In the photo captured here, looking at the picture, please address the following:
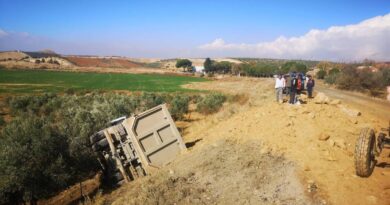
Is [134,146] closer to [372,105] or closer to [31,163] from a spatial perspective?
[31,163]

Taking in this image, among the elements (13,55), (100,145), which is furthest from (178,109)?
(13,55)

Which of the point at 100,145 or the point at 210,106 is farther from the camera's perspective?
the point at 210,106

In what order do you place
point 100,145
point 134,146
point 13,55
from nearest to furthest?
point 134,146 → point 100,145 → point 13,55

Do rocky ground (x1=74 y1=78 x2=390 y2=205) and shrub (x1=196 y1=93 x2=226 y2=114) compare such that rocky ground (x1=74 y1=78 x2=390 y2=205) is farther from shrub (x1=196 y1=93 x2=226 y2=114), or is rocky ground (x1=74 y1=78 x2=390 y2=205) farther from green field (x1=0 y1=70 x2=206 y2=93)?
green field (x1=0 y1=70 x2=206 y2=93)

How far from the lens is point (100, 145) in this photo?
1013 centimetres

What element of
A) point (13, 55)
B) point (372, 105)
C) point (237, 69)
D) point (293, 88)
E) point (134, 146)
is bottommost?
point (237, 69)

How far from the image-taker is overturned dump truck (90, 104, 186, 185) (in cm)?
970

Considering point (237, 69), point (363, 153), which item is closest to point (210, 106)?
point (363, 153)

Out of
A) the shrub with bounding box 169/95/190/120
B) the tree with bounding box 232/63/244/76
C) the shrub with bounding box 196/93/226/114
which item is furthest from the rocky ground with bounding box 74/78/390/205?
the tree with bounding box 232/63/244/76

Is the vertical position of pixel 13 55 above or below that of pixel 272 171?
above

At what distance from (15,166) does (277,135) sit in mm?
8057

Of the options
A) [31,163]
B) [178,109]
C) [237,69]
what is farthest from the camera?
[237,69]

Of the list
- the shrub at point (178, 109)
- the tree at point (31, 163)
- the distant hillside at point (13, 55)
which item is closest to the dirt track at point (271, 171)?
the tree at point (31, 163)

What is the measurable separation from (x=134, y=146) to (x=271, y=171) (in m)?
4.20
